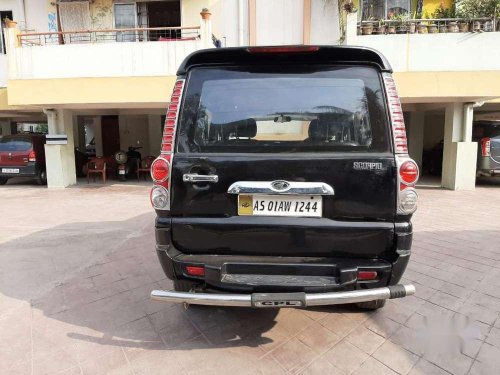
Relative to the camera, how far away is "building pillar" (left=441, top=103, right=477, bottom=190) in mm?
10062

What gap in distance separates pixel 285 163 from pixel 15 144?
39.0ft

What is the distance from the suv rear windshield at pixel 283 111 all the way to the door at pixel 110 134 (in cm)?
1562

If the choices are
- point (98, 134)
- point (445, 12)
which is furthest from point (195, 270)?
point (98, 134)

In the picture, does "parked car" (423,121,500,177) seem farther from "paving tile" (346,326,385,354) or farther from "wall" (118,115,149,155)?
"wall" (118,115,149,155)

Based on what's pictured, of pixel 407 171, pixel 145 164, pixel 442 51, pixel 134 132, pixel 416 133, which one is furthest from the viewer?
pixel 134 132

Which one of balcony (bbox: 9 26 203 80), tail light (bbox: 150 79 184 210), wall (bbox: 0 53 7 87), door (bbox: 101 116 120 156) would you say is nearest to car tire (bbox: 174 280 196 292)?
tail light (bbox: 150 79 184 210)

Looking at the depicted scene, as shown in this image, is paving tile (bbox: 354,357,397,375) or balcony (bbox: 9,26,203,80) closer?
paving tile (bbox: 354,357,397,375)

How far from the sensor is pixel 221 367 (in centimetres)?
242

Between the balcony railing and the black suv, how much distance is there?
28.3 feet

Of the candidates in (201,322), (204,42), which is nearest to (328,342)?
(201,322)

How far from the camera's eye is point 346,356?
2535 mm

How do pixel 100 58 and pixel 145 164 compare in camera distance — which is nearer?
pixel 100 58

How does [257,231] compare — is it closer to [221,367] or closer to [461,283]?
[221,367]

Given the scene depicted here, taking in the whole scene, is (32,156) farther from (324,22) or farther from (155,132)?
(324,22)
